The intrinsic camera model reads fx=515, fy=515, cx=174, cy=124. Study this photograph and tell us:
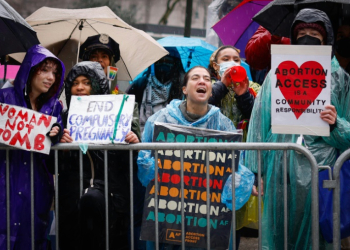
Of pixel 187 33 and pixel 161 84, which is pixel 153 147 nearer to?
pixel 161 84

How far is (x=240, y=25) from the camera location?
7.14 metres

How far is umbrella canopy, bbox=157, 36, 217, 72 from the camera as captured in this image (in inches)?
271

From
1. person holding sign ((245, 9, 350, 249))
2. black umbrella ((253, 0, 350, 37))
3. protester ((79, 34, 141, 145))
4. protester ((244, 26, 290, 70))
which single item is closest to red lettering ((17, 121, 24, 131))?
protester ((79, 34, 141, 145))

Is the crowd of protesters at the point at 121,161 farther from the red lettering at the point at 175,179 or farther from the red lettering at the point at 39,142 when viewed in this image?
the red lettering at the point at 175,179

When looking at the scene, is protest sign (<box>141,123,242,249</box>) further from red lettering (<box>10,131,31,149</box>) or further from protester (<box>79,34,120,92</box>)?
protester (<box>79,34,120,92</box>)

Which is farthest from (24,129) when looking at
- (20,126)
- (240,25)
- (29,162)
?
(240,25)

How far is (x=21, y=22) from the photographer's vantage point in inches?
169

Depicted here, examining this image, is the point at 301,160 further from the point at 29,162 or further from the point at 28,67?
the point at 28,67

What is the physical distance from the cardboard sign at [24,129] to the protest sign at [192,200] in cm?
94

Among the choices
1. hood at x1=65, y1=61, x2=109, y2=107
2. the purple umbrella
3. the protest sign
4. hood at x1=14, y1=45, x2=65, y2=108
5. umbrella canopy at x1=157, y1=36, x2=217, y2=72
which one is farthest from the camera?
the purple umbrella

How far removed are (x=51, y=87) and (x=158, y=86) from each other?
6.11 ft

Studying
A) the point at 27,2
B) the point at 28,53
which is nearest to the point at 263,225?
the point at 28,53

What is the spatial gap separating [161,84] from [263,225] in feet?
8.36

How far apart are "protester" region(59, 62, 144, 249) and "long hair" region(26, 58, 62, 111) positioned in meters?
0.17
